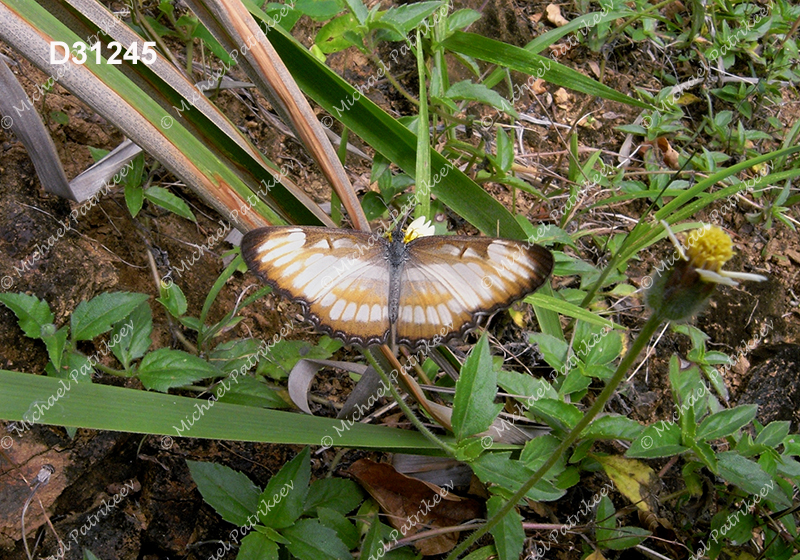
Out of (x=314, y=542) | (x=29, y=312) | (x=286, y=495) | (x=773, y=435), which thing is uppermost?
(x=29, y=312)

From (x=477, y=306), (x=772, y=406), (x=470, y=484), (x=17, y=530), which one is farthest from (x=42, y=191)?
(x=772, y=406)

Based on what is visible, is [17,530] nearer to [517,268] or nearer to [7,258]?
[7,258]

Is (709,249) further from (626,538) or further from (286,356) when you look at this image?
(286,356)

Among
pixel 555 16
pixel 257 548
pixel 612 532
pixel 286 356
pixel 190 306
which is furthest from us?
pixel 555 16

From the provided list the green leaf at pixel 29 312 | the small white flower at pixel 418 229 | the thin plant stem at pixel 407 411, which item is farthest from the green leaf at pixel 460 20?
the green leaf at pixel 29 312

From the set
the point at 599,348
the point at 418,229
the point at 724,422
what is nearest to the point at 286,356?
the point at 418,229

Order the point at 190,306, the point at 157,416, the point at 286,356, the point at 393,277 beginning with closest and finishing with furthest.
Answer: the point at 157,416, the point at 393,277, the point at 286,356, the point at 190,306
